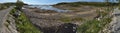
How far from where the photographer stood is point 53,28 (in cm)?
3750

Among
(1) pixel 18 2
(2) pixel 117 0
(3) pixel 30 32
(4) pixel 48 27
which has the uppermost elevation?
(2) pixel 117 0

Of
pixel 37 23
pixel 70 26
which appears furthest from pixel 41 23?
pixel 70 26

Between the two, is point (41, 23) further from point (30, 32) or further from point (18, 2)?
point (18, 2)

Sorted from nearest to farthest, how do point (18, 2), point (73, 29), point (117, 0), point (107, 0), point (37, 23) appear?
point (117, 0), point (107, 0), point (73, 29), point (37, 23), point (18, 2)

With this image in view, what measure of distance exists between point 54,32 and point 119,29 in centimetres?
1638

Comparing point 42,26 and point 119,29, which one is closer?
point 119,29

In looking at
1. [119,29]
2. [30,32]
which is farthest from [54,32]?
[119,29]

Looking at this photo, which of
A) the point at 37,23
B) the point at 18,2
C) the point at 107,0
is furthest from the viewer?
the point at 18,2

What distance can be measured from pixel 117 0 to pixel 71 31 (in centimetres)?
911

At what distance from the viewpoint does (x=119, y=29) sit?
20734 mm

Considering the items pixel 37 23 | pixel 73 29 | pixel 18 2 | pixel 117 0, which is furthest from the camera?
pixel 18 2

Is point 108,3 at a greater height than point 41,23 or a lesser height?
greater

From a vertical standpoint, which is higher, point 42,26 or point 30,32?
point 30,32

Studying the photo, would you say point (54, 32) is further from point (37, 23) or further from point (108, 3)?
point (108, 3)
